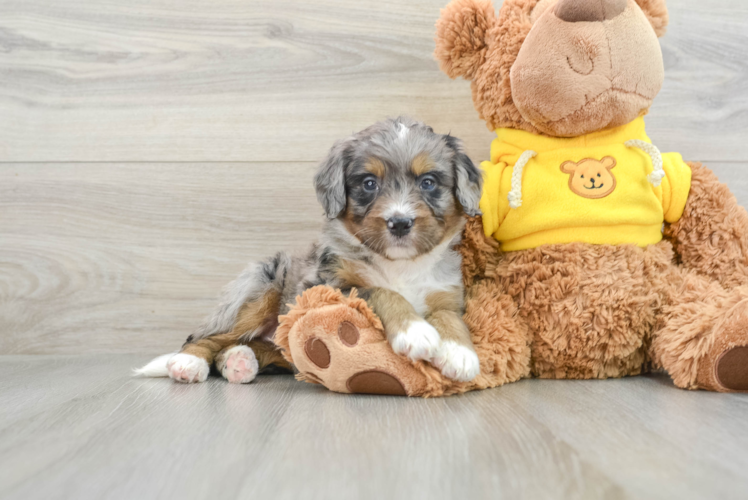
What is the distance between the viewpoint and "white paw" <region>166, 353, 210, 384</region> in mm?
2080

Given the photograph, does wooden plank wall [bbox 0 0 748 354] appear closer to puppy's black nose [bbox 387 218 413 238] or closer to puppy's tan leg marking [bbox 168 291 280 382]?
puppy's tan leg marking [bbox 168 291 280 382]

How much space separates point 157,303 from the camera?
2771mm

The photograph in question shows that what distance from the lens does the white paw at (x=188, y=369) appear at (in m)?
2.08

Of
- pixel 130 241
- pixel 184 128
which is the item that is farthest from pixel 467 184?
pixel 130 241

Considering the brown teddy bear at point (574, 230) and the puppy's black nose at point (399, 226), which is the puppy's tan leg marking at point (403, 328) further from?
the puppy's black nose at point (399, 226)

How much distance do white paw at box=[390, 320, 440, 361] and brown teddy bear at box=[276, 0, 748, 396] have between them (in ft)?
0.19

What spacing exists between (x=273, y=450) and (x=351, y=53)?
1.95 m

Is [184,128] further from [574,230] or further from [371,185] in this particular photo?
[574,230]

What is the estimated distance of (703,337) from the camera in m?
1.75

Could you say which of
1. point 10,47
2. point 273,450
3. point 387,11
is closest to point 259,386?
point 273,450

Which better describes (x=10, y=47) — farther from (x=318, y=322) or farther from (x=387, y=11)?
(x=318, y=322)

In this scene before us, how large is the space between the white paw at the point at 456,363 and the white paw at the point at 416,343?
4cm

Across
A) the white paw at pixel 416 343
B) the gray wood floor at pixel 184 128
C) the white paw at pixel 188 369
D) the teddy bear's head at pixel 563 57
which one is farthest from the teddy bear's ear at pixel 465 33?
the white paw at pixel 188 369

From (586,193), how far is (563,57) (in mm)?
447
